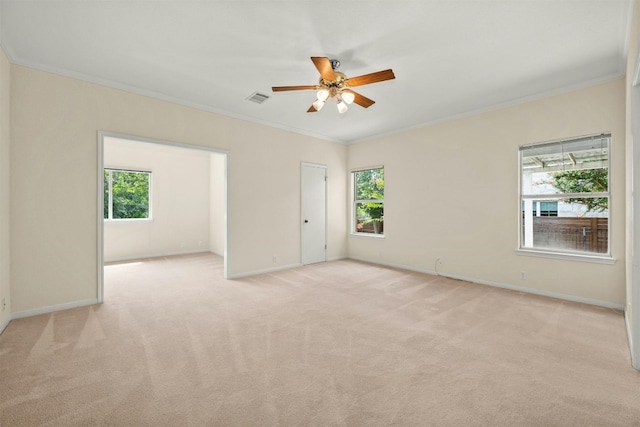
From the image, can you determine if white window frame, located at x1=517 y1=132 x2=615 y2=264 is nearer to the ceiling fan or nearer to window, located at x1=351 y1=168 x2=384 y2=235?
window, located at x1=351 y1=168 x2=384 y2=235

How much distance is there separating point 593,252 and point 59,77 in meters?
6.97

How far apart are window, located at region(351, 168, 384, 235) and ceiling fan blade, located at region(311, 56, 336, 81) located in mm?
3517

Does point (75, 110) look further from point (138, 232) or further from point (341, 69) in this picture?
point (138, 232)

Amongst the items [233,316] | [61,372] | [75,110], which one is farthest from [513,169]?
[75,110]

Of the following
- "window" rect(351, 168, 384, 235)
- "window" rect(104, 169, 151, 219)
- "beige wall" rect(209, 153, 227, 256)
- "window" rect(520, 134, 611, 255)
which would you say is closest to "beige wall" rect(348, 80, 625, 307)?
"window" rect(520, 134, 611, 255)

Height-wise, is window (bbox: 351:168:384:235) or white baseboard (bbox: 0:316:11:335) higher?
window (bbox: 351:168:384:235)

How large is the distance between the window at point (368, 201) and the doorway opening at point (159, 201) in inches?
124

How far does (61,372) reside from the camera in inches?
80.1

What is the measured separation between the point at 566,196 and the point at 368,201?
343cm

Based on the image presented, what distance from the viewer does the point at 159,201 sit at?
692 centimetres

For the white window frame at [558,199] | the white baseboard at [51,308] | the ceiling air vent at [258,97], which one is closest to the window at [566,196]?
the white window frame at [558,199]

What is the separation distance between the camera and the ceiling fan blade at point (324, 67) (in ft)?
7.84

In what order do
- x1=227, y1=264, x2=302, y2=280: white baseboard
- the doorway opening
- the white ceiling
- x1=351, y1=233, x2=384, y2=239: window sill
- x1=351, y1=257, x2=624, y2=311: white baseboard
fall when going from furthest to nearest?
1. the doorway opening
2. x1=351, y1=233, x2=384, y2=239: window sill
3. x1=227, y1=264, x2=302, y2=280: white baseboard
4. x1=351, y1=257, x2=624, y2=311: white baseboard
5. the white ceiling

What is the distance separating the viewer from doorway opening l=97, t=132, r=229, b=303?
6301 mm
